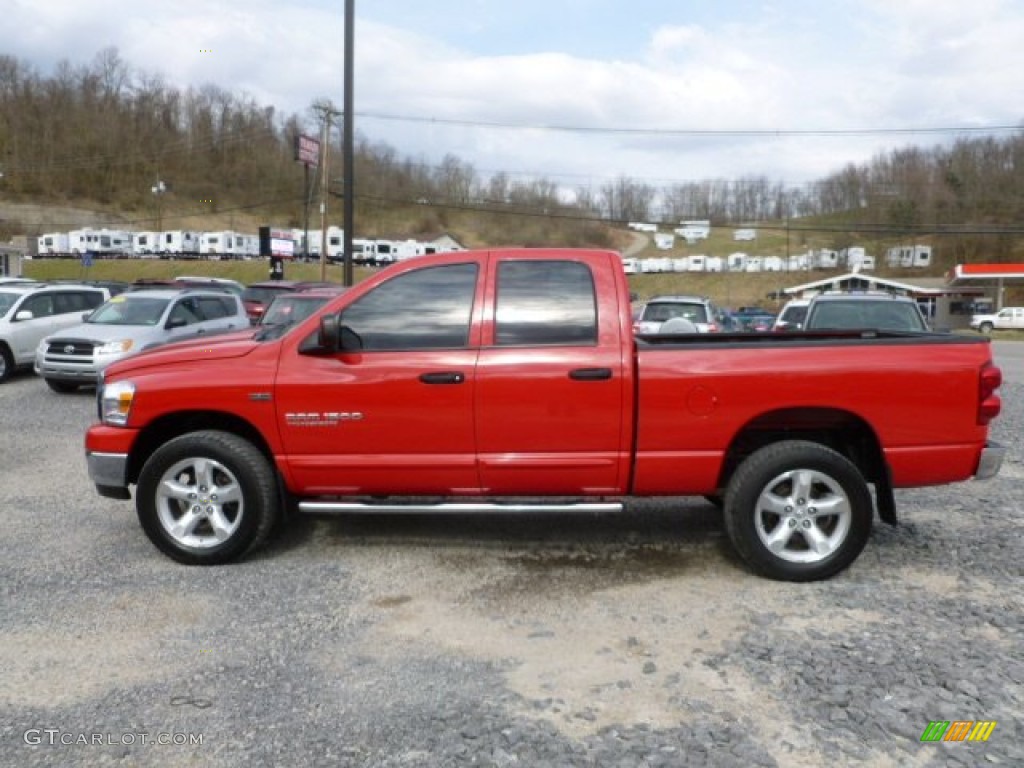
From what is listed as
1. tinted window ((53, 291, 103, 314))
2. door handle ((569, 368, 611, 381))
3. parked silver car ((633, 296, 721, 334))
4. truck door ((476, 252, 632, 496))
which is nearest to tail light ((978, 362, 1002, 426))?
truck door ((476, 252, 632, 496))

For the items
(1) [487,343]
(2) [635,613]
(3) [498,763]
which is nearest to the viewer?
(3) [498,763]

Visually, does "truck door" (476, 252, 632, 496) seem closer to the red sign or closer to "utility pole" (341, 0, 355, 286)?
"utility pole" (341, 0, 355, 286)

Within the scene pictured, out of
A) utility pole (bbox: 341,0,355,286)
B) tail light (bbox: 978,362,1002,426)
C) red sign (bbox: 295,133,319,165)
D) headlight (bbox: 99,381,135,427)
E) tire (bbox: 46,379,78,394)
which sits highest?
red sign (bbox: 295,133,319,165)

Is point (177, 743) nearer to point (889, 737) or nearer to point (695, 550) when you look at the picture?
point (889, 737)

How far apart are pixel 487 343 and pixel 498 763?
232 centimetres

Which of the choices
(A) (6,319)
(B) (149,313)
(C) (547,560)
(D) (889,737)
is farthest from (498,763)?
(A) (6,319)

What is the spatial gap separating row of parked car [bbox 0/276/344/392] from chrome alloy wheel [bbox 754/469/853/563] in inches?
327

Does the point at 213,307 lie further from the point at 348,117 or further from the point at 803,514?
the point at 803,514

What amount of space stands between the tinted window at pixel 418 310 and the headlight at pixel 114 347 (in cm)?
846

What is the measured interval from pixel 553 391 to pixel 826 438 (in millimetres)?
1765

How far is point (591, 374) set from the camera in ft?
14.2

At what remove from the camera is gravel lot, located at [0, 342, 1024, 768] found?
9.40 ft

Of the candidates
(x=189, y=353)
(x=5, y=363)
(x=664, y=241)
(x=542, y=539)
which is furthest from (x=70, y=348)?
(x=664, y=241)

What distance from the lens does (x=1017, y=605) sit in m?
4.11
